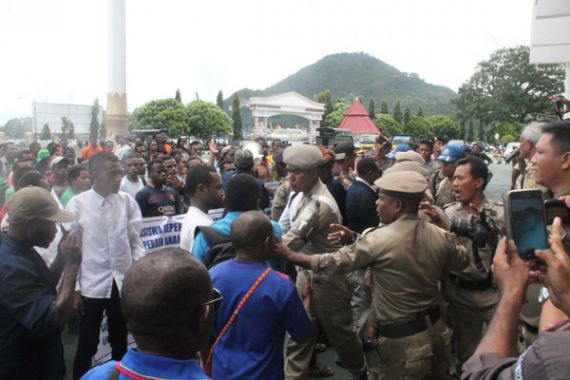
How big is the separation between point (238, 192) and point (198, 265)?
162 centimetres

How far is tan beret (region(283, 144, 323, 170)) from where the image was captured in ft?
13.2

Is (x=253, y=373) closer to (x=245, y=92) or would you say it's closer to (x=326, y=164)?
(x=326, y=164)

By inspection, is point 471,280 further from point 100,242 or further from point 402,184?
point 100,242

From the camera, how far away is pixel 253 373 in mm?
2613

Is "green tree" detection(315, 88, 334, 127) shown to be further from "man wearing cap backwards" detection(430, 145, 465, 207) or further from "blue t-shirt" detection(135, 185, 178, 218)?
"blue t-shirt" detection(135, 185, 178, 218)

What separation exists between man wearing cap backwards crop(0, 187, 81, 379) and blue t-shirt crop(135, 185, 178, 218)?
2.61 m

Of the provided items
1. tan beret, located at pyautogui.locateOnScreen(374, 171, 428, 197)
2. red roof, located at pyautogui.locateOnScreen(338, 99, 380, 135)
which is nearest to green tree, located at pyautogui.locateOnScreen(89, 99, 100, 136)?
red roof, located at pyautogui.locateOnScreen(338, 99, 380, 135)

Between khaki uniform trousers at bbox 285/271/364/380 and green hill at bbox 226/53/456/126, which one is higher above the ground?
green hill at bbox 226/53/456/126

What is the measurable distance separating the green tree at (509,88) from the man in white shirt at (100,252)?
55.5 metres

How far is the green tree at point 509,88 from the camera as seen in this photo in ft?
174

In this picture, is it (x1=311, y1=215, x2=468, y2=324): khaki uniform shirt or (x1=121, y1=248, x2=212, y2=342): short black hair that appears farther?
(x1=311, y1=215, x2=468, y2=324): khaki uniform shirt

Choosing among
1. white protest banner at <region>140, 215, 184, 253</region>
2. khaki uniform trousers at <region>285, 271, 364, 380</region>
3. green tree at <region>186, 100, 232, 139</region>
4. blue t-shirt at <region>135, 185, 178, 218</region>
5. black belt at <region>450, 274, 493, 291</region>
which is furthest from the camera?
green tree at <region>186, 100, 232, 139</region>

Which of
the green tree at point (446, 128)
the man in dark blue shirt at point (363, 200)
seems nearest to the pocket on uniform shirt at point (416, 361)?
the man in dark blue shirt at point (363, 200)

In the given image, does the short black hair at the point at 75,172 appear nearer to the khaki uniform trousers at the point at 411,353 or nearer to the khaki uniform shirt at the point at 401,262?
the khaki uniform shirt at the point at 401,262
